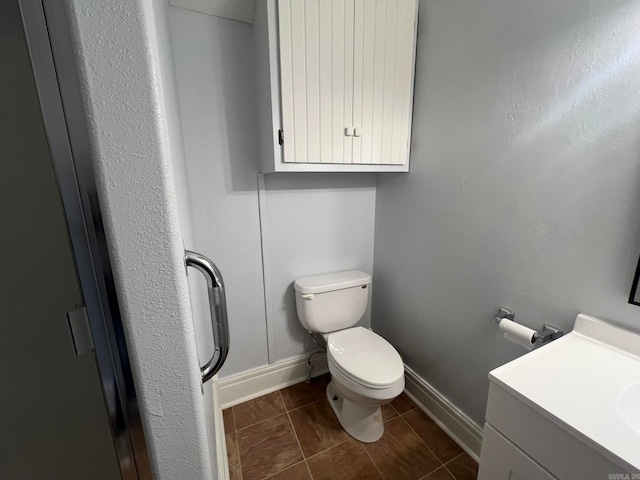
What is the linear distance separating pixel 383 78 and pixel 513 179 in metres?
0.75

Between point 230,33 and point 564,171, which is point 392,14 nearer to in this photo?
point 230,33

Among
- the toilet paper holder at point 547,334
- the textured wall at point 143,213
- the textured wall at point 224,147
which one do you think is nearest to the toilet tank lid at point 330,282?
the textured wall at point 224,147

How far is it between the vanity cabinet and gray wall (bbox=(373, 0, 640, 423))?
16cm

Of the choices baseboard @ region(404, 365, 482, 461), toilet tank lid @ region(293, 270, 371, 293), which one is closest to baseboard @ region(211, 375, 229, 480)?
toilet tank lid @ region(293, 270, 371, 293)

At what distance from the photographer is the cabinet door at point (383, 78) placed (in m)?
1.19

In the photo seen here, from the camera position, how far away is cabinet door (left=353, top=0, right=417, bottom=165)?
1.19m

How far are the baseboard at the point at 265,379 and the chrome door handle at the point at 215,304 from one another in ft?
3.96

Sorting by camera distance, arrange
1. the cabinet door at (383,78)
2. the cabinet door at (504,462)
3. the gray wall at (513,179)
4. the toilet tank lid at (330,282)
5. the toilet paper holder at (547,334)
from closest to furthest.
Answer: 1. the cabinet door at (504,462)
2. the gray wall at (513,179)
3. the toilet paper holder at (547,334)
4. the cabinet door at (383,78)
5. the toilet tank lid at (330,282)

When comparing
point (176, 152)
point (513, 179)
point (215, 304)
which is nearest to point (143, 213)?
point (215, 304)

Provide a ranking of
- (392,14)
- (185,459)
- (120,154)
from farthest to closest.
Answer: (392,14)
(185,459)
(120,154)

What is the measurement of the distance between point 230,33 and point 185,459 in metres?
1.61

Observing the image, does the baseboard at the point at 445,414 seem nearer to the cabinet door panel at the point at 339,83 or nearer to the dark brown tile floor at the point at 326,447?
the dark brown tile floor at the point at 326,447

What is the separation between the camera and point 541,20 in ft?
2.96

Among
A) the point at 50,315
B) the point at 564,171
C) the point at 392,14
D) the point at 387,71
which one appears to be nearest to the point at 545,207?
the point at 564,171
